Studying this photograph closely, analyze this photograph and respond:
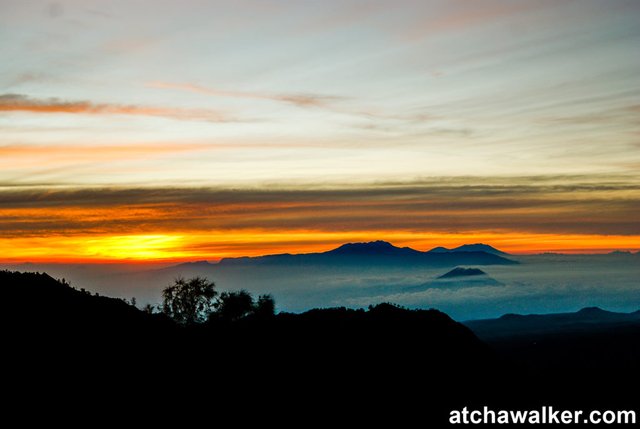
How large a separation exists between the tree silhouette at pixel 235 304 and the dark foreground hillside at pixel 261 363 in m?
46.2

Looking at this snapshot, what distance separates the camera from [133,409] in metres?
49.1

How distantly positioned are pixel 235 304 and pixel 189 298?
966 centimetres

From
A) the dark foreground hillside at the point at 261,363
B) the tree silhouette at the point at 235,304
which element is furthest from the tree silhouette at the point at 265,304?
the dark foreground hillside at the point at 261,363

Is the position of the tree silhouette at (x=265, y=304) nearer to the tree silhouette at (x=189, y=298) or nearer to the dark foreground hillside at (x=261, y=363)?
the tree silhouette at (x=189, y=298)

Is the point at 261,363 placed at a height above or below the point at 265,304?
above

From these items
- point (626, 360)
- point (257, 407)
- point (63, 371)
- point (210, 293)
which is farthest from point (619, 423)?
point (626, 360)

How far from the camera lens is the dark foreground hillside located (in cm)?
5209

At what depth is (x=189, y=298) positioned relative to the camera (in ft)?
409

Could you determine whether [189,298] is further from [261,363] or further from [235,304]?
[261,363]

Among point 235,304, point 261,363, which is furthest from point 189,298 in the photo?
point 261,363

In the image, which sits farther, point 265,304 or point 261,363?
point 265,304

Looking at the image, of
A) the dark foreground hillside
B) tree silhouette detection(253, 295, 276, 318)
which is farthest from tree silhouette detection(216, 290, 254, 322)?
the dark foreground hillside

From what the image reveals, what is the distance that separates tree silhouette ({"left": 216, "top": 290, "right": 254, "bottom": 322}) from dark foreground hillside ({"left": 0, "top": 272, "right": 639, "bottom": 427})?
46175 mm

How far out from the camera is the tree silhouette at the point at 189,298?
4875 inches
